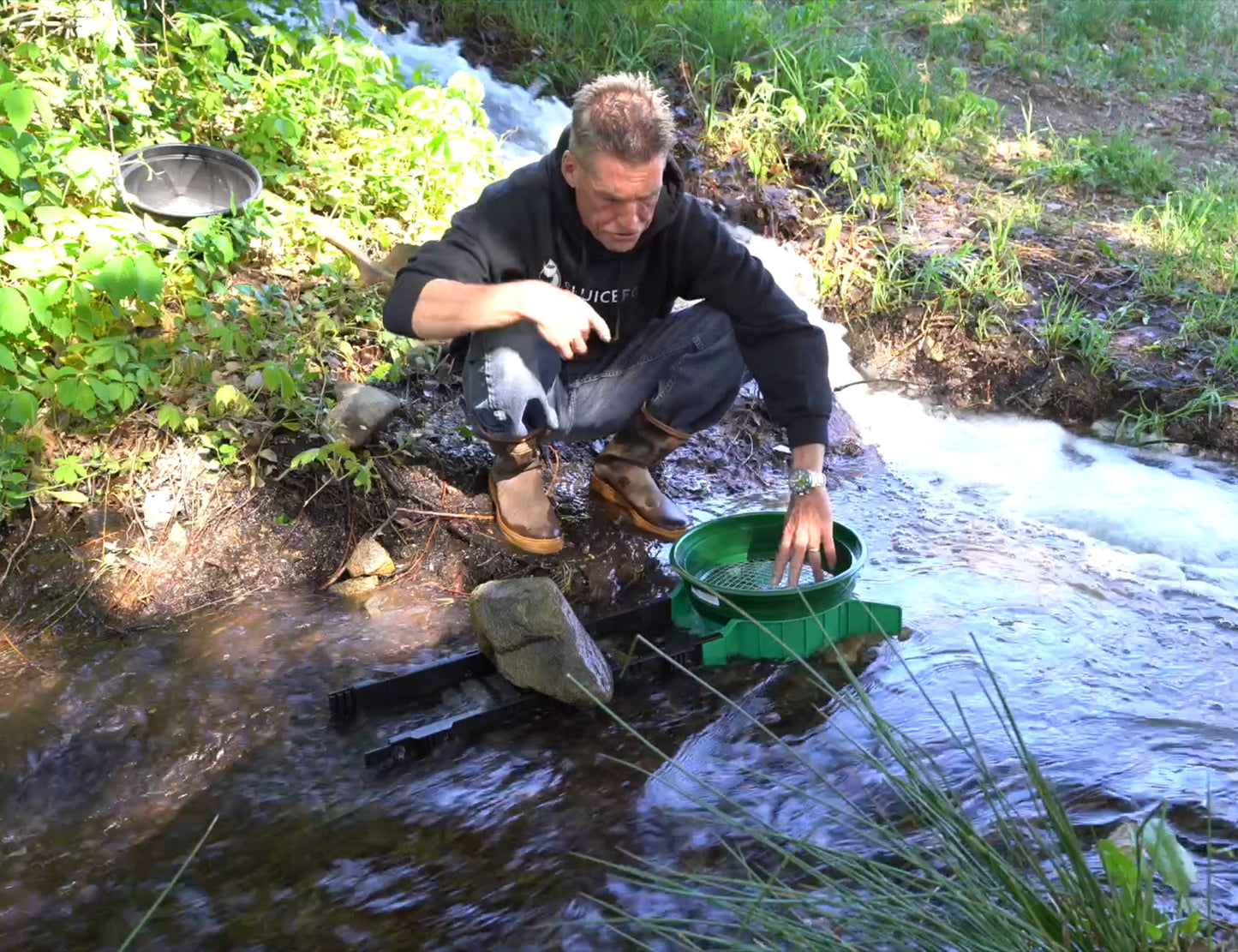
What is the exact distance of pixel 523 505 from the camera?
369 centimetres

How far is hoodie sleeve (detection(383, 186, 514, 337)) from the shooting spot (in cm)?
314

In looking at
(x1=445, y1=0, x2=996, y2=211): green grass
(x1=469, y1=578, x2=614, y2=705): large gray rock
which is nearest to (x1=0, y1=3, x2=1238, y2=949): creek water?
(x1=469, y1=578, x2=614, y2=705): large gray rock

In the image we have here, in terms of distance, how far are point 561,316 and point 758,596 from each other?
91cm

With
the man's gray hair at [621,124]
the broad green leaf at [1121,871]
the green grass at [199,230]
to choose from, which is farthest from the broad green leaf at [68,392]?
the broad green leaf at [1121,871]

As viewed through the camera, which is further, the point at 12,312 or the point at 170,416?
the point at 170,416

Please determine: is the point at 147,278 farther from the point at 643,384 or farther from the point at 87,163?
the point at 643,384

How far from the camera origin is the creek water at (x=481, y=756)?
2.38 m

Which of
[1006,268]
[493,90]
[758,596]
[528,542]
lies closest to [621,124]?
[758,596]

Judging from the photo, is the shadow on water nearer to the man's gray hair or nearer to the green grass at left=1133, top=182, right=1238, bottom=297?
the man's gray hair

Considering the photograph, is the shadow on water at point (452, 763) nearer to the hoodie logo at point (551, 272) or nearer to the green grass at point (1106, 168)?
the hoodie logo at point (551, 272)

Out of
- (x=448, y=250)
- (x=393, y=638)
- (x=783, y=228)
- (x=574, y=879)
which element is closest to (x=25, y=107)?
(x=448, y=250)

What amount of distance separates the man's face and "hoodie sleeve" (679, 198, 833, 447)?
246 millimetres

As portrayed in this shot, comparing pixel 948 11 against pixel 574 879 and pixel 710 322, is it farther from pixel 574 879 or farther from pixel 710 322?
pixel 574 879

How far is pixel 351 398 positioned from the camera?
3.90 meters
